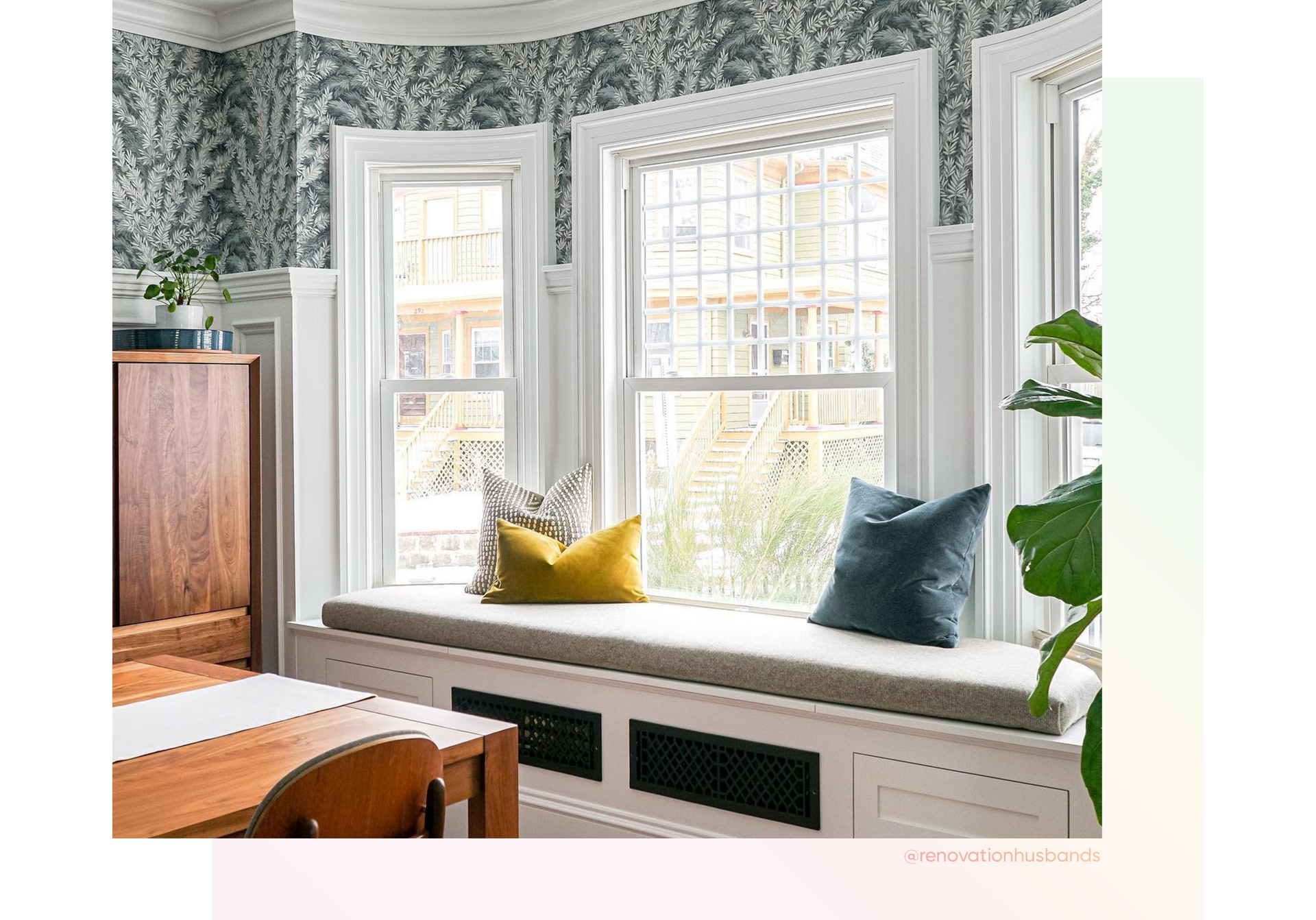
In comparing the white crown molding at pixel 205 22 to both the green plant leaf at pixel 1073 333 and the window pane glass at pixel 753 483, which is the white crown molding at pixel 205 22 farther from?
the green plant leaf at pixel 1073 333

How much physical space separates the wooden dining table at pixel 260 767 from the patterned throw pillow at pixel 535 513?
1489 millimetres

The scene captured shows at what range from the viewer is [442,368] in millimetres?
3963

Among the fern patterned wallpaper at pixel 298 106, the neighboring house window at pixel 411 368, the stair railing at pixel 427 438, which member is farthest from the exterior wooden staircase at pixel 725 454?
the neighboring house window at pixel 411 368

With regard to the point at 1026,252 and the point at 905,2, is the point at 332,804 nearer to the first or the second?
the point at 1026,252

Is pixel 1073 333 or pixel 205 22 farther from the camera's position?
pixel 205 22

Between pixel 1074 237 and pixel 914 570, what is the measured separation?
1.00 metres

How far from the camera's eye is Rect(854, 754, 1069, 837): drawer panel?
2324 mm

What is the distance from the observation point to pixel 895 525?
112 inches

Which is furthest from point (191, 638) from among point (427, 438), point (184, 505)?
point (427, 438)

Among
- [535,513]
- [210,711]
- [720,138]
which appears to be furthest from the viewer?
[535,513]

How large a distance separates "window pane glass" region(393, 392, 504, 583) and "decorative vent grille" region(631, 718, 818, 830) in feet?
4.41

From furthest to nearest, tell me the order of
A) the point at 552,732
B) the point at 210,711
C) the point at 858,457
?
the point at 858,457 < the point at 552,732 < the point at 210,711

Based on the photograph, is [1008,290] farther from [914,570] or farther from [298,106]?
[298,106]

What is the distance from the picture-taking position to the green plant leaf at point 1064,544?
1727 millimetres
